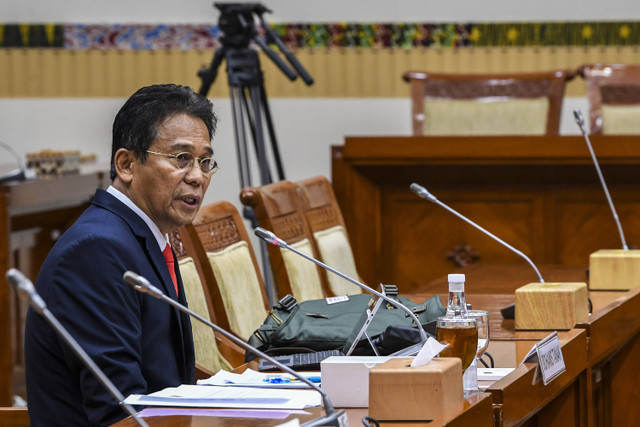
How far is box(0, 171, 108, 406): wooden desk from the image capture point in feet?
13.1

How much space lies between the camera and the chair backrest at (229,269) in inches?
119

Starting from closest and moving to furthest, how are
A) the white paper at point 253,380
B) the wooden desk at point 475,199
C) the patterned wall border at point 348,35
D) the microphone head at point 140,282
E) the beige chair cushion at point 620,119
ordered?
the microphone head at point 140,282, the white paper at point 253,380, the wooden desk at point 475,199, the beige chair cushion at point 620,119, the patterned wall border at point 348,35

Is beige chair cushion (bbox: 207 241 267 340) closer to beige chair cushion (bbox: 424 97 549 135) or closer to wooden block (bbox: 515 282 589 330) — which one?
wooden block (bbox: 515 282 589 330)

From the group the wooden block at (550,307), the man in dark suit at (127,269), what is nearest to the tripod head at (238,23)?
the wooden block at (550,307)

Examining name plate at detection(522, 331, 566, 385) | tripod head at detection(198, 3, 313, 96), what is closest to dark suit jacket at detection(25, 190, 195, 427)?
name plate at detection(522, 331, 566, 385)

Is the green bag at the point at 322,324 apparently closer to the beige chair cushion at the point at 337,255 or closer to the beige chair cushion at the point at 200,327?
the beige chair cushion at the point at 200,327

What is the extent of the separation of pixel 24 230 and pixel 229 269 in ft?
6.15

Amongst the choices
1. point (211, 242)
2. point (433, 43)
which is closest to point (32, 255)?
point (211, 242)

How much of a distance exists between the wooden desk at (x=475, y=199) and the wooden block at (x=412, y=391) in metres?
2.76

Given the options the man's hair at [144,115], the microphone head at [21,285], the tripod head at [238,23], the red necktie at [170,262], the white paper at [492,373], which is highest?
the tripod head at [238,23]

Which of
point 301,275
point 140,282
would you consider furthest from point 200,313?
point 140,282

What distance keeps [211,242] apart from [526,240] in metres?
1.72

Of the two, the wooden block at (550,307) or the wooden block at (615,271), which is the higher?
the wooden block at (550,307)

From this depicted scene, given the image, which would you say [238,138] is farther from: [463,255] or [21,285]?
[21,285]
